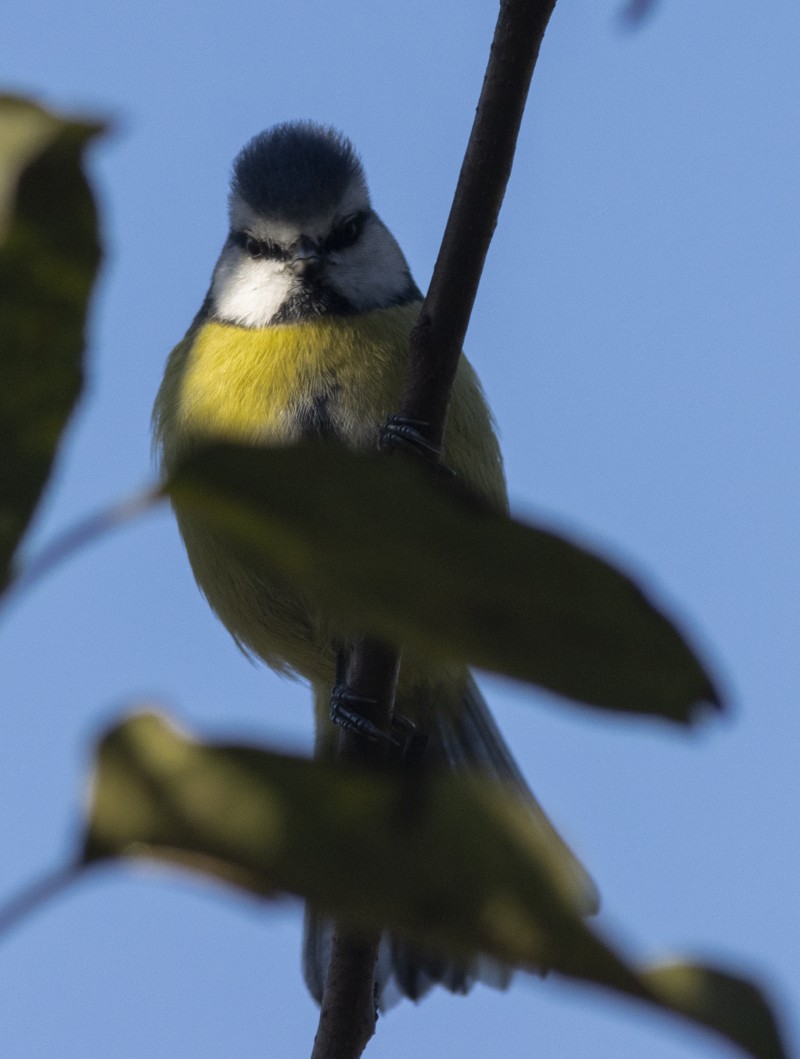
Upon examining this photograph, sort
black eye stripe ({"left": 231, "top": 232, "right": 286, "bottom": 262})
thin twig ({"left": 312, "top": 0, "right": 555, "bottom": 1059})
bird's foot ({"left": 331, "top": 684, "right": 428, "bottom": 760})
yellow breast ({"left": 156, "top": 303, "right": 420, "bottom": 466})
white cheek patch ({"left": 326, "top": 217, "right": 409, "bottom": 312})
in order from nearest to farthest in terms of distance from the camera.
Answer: thin twig ({"left": 312, "top": 0, "right": 555, "bottom": 1059}) < bird's foot ({"left": 331, "top": 684, "right": 428, "bottom": 760}) < yellow breast ({"left": 156, "top": 303, "right": 420, "bottom": 466}) < white cheek patch ({"left": 326, "top": 217, "right": 409, "bottom": 312}) < black eye stripe ({"left": 231, "top": 232, "right": 286, "bottom": 262})

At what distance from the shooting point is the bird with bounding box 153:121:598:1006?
2070 millimetres

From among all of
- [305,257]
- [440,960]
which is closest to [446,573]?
[440,960]

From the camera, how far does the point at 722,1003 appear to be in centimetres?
35

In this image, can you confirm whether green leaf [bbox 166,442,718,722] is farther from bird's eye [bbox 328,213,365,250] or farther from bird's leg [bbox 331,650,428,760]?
bird's eye [bbox 328,213,365,250]

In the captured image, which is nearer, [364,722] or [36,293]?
[36,293]

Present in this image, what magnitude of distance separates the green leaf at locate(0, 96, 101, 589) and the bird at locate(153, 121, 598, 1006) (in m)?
1.42

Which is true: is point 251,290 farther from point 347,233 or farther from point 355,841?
point 355,841

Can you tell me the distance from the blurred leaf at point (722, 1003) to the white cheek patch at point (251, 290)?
1988 mm

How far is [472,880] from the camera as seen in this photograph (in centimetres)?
36

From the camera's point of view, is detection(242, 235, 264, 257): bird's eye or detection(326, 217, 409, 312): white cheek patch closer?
detection(326, 217, 409, 312): white cheek patch

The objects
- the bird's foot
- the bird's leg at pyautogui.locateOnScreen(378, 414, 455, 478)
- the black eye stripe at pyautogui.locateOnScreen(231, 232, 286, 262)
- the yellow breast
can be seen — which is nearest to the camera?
the bird's leg at pyautogui.locateOnScreen(378, 414, 455, 478)

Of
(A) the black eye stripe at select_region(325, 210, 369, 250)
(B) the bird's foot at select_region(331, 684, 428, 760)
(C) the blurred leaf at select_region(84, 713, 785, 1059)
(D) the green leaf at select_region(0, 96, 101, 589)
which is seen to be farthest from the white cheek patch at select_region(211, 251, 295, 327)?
(C) the blurred leaf at select_region(84, 713, 785, 1059)

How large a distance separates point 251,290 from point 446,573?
206 cm

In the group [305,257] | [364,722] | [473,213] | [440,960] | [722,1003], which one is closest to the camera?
[722,1003]
